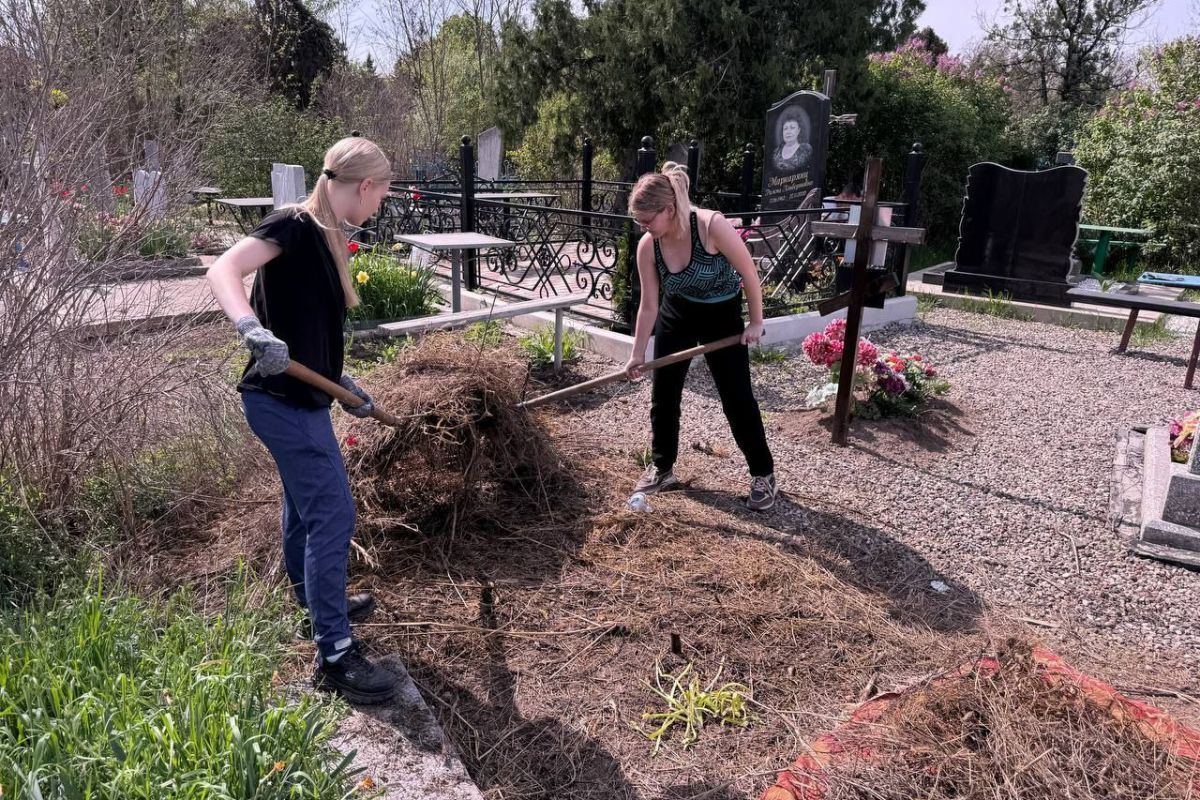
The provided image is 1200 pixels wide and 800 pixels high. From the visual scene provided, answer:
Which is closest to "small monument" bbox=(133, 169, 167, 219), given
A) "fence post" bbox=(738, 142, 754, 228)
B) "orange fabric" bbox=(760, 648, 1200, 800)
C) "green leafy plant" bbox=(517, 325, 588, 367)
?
"green leafy plant" bbox=(517, 325, 588, 367)

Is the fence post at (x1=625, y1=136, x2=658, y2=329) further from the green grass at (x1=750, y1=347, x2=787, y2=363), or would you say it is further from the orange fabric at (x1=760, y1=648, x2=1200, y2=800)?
the orange fabric at (x1=760, y1=648, x2=1200, y2=800)

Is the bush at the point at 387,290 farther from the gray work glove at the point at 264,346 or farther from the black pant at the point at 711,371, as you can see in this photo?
the gray work glove at the point at 264,346

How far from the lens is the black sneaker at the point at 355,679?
241 centimetres

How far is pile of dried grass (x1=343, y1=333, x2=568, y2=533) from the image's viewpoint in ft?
11.9

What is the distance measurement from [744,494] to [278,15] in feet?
63.2

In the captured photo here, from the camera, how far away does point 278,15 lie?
19.4 meters

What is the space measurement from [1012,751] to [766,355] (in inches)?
198

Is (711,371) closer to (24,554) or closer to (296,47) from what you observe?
(24,554)

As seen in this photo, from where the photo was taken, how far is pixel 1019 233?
32.4 ft

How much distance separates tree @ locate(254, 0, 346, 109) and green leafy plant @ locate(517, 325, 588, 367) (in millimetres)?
14732

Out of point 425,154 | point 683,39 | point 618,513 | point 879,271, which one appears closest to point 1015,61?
point 683,39

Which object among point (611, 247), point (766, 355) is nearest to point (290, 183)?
point (611, 247)

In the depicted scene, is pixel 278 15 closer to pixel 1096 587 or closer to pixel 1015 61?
pixel 1015 61

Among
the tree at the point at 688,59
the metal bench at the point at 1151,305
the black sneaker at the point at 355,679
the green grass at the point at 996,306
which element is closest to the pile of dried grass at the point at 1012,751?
the black sneaker at the point at 355,679
